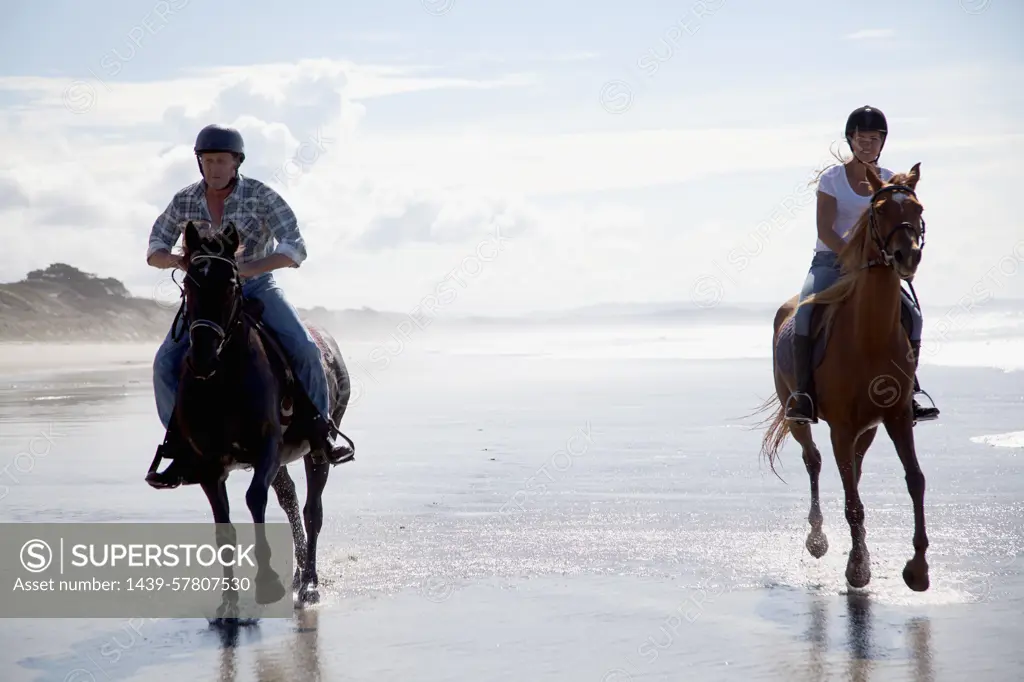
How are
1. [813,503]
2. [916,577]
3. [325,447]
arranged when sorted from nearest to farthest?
[916,577] → [325,447] → [813,503]

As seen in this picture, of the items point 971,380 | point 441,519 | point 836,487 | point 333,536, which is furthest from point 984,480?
point 971,380

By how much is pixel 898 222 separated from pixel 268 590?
4.44 m

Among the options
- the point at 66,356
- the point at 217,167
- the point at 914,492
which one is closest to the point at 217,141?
the point at 217,167

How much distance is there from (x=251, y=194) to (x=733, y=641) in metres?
4.03

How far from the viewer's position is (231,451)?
7.37 m

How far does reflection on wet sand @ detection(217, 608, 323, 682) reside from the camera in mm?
6113

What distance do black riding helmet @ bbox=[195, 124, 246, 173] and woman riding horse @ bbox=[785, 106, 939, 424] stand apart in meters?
4.16

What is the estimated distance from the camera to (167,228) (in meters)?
7.89

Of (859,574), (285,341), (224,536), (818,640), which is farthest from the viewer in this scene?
(285,341)

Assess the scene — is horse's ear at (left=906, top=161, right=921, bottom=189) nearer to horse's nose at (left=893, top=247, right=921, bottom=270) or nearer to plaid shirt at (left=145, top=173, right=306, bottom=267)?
horse's nose at (left=893, top=247, right=921, bottom=270)

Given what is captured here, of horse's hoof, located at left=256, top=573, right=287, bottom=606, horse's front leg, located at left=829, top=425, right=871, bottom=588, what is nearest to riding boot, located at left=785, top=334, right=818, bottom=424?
horse's front leg, located at left=829, top=425, right=871, bottom=588

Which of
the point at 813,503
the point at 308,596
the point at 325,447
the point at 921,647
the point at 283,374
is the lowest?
the point at 921,647

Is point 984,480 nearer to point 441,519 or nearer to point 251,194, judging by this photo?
point 441,519

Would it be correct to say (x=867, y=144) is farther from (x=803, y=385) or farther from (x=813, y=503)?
(x=813, y=503)
